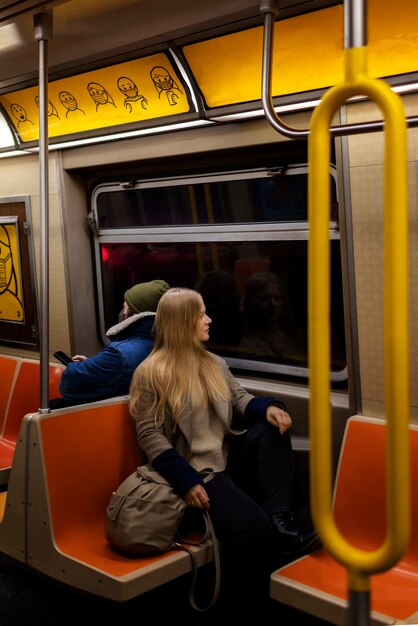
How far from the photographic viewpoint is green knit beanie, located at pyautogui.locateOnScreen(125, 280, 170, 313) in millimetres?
3678

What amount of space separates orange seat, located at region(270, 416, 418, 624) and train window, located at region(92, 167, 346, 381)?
21.8 inches

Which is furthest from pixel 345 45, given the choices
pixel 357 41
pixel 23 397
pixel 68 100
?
pixel 23 397

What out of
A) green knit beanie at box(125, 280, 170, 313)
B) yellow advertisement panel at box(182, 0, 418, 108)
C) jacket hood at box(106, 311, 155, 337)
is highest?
yellow advertisement panel at box(182, 0, 418, 108)

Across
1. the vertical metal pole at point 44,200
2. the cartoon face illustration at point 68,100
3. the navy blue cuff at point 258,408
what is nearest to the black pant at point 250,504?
the navy blue cuff at point 258,408

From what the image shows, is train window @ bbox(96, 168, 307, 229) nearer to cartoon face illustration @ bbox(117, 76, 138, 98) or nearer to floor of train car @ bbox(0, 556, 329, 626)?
cartoon face illustration @ bbox(117, 76, 138, 98)

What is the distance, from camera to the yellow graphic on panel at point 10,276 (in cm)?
522

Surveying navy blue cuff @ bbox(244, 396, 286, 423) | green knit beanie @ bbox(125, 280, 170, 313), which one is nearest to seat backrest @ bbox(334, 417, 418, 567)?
navy blue cuff @ bbox(244, 396, 286, 423)

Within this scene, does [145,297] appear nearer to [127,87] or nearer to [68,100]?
[127,87]

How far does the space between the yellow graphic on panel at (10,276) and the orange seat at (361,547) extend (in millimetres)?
2976

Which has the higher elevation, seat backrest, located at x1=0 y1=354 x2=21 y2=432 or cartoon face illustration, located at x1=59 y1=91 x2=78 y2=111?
cartoon face illustration, located at x1=59 y1=91 x2=78 y2=111

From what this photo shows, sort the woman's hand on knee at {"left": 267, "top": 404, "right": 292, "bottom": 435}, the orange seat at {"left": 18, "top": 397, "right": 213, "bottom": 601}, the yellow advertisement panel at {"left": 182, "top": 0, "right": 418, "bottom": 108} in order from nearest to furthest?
1. the yellow advertisement panel at {"left": 182, "top": 0, "right": 418, "bottom": 108}
2. the orange seat at {"left": 18, "top": 397, "right": 213, "bottom": 601}
3. the woman's hand on knee at {"left": 267, "top": 404, "right": 292, "bottom": 435}

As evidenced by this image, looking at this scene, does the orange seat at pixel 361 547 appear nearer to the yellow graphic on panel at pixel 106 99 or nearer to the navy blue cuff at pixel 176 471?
the navy blue cuff at pixel 176 471

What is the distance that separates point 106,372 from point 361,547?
134 cm

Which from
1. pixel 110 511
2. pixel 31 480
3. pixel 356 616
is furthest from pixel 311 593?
pixel 356 616
